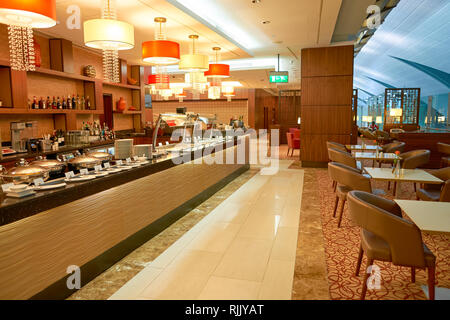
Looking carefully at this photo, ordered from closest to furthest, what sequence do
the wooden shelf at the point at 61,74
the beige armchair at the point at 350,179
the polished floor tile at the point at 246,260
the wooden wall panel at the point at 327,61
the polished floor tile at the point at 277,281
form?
the polished floor tile at the point at 277,281 → the polished floor tile at the point at 246,260 → the beige armchair at the point at 350,179 → the wooden shelf at the point at 61,74 → the wooden wall panel at the point at 327,61

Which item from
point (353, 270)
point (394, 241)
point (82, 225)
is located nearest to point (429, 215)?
point (394, 241)

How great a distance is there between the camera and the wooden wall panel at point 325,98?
26.7 feet

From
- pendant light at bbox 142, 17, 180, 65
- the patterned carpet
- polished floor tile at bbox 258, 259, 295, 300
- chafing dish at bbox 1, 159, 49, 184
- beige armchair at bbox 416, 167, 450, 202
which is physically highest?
pendant light at bbox 142, 17, 180, 65

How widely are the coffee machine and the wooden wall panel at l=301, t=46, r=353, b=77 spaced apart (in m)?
6.61

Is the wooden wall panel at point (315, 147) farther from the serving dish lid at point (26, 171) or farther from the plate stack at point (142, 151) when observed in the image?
the serving dish lid at point (26, 171)

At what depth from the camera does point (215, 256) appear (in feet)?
10.6

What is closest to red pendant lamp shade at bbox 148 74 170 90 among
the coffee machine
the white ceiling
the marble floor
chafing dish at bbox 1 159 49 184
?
→ the white ceiling

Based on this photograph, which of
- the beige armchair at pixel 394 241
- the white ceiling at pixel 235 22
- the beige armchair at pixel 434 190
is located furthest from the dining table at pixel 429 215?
the white ceiling at pixel 235 22

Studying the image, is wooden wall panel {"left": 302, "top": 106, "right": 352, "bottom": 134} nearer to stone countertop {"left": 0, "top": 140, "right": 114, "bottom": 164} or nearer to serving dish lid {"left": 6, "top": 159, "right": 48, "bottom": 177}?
stone countertop {"left": 0, "top": 140, "right": 114, "bottom": 164}

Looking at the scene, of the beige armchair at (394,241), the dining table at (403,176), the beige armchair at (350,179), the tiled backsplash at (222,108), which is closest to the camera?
the beige armchair at (394,241)

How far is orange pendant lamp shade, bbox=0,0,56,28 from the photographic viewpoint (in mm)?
2174

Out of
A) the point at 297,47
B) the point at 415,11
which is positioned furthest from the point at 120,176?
the point at 415,11

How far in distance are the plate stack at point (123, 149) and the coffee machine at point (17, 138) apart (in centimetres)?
213
